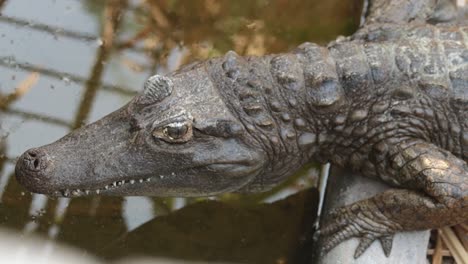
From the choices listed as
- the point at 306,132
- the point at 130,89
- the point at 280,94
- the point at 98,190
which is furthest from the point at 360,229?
the point at 130,89

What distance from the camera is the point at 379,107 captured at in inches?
138

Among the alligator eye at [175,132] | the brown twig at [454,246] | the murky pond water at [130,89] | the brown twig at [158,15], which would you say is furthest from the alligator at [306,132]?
the brown twig at [158,15]

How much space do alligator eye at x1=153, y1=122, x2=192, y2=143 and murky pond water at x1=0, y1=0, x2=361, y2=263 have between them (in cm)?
75

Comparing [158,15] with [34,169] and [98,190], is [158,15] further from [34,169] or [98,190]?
[34,169]

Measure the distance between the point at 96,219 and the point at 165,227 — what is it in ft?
1.22

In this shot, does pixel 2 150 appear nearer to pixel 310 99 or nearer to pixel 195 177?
pixel 195 177

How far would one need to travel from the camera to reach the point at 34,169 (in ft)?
10.3

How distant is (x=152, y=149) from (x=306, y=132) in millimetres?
796

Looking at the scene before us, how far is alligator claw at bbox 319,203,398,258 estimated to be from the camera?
355 cm

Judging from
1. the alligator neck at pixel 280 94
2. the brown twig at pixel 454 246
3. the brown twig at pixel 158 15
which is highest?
the brown twig at pixel 158 15

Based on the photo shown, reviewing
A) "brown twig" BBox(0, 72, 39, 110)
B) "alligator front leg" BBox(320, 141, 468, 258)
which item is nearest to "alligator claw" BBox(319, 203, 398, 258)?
"alligator front leg" BBox(320, 141, 468, 258)

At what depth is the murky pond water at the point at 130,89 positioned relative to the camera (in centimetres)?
368

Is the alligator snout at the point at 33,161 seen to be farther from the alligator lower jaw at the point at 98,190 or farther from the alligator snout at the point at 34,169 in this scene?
the alligator lower jaw at the point at 98,190

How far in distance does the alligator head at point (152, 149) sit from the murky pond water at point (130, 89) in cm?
43
